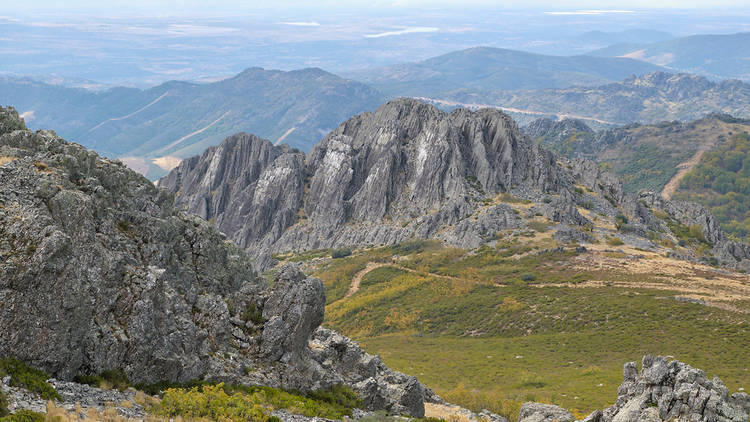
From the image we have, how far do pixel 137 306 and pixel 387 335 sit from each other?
71640 mm

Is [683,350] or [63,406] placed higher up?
[63,406]

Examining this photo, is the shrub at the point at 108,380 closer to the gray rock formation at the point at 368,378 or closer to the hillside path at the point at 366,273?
the gray rock formation at the point at 368,378

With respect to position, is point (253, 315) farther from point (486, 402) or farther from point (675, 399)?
point (675, 399)

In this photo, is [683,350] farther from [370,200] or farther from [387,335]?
[370,200]

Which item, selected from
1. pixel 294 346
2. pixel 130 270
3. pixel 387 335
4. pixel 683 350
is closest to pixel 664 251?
pixel 683 350

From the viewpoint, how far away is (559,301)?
8962 cm

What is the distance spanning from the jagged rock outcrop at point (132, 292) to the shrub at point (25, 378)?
58 cm

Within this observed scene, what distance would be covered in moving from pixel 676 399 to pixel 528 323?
56239 millimetres

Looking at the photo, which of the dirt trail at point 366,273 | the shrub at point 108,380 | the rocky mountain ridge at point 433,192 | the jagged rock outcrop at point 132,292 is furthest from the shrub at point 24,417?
the rocky mountain ridge at point 433,192

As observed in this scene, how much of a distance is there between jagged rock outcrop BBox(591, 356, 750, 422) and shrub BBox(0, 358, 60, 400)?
32.1 metres

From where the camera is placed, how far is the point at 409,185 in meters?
177

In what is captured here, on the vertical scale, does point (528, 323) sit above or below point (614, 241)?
below

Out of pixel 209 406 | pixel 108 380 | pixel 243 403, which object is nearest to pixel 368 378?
pixel 243 403

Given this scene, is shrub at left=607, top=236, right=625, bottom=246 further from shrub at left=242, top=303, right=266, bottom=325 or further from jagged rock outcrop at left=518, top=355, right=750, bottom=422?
shrub at left=242, top=303, right=266, bottom=325
